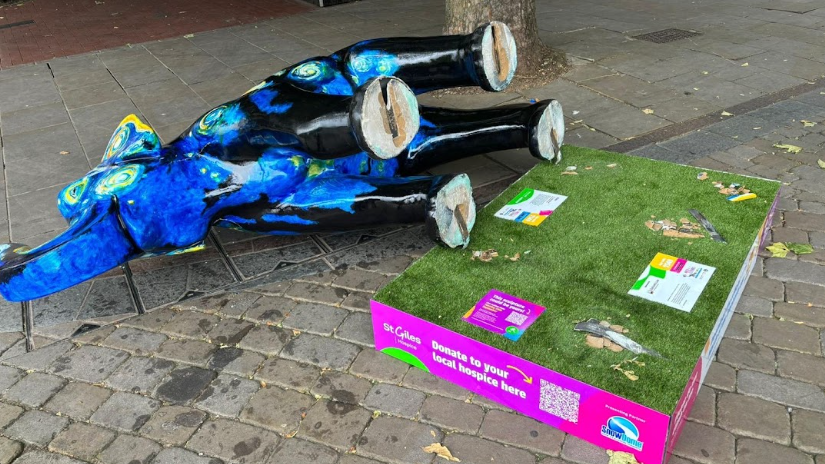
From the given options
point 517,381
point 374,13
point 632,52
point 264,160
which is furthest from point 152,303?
point 374,13

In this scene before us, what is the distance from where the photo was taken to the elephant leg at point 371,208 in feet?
10.3

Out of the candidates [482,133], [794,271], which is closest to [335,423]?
[482,133]

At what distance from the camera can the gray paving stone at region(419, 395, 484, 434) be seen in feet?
8.46

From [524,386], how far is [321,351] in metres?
→ 0.98

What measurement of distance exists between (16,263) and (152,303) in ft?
2.18

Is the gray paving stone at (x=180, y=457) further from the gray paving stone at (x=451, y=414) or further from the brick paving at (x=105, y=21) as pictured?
the brick paving at (x=105, y=21)

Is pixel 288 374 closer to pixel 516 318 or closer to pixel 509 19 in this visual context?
pixel 516 318

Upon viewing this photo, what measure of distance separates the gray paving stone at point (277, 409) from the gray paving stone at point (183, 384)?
270 mm

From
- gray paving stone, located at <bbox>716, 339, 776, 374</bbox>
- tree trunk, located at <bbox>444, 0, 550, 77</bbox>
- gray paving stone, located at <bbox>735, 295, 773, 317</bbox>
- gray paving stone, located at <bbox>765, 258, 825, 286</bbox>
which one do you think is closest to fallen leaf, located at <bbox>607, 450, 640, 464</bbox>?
gray paving stone, located at <bbox>716, 339, 776, 374</bbox>

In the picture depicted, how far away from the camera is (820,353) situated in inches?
110

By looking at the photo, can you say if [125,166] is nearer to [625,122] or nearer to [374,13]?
[625,122]

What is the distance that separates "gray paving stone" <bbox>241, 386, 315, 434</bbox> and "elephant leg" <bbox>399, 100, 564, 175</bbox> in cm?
161

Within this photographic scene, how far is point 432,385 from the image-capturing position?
279 centimetres

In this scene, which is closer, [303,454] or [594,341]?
[303,454]
